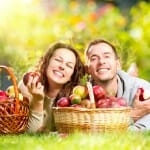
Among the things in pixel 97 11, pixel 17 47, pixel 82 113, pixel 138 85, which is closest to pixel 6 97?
pixel 82 113

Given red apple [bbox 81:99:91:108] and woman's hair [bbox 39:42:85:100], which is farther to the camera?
woman's hair [bbox 39:42:85:100]

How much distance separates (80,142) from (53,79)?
102cm

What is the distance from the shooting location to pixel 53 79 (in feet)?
19.6

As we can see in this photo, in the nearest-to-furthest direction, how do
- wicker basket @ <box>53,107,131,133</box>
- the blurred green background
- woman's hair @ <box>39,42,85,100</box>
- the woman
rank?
wicker basket @ <box>53,107,131,133</box>
the woman
woman's hair @ <box>39,42,85,100</box>
the blurred green background

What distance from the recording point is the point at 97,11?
10.2 meters

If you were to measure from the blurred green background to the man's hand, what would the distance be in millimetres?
2546

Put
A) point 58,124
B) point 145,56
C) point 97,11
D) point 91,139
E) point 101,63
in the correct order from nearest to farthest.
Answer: point 91,139 → point 58,124 → point 101,63 → point 145,56 → point 97,11

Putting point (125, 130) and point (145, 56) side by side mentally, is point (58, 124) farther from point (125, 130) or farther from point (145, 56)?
point (145, 56)

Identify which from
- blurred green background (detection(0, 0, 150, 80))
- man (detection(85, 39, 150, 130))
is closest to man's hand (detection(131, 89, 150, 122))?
man (detection(85, 39, 150, 130))

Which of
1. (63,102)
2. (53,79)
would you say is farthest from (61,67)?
(63,102)

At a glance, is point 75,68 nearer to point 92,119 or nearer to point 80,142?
point 92,119

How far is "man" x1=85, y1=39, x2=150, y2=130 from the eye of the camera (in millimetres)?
5984

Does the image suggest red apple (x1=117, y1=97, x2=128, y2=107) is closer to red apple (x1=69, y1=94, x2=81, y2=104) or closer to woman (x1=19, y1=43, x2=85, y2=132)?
red apple (x1=69, y1=94, x2=81, y2=104)

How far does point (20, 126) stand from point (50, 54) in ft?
2.16
